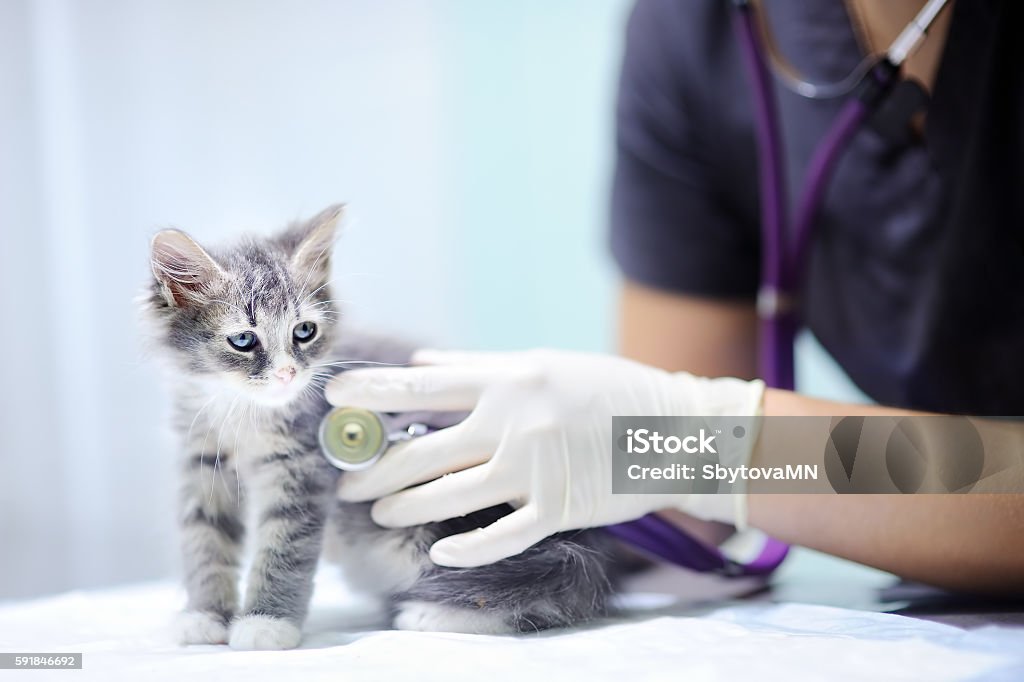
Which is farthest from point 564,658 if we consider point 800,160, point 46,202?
point 46,202

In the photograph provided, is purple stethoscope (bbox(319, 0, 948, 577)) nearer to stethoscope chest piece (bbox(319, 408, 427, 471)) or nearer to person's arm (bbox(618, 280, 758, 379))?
stethoscope chest piece (bbox(319, 408, 427, 471))

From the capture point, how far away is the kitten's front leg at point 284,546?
0.83 m

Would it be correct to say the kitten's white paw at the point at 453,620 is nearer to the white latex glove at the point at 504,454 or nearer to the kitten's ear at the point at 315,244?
the white latex glove at the point at 504,454

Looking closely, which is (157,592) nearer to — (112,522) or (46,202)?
(112,522)

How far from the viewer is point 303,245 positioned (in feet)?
2.99

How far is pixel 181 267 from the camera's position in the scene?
0.84 metres

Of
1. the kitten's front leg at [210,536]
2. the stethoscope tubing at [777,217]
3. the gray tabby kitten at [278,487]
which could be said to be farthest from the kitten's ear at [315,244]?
the stethoscope tubing at [777,217]

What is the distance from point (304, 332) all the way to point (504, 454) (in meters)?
0.26

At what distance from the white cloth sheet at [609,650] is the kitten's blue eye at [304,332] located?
326 millimetres

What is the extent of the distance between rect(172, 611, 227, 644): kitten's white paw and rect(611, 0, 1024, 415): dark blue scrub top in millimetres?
939

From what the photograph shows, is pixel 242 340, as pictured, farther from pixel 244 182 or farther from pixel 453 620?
pixel 244 182

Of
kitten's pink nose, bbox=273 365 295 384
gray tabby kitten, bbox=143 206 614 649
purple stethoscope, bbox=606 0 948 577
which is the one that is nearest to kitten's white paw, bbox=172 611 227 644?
gray tabby kitten, bbox=143 206 614 649

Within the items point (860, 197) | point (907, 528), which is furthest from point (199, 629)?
point (860, 197)

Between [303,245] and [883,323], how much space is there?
904 mm
